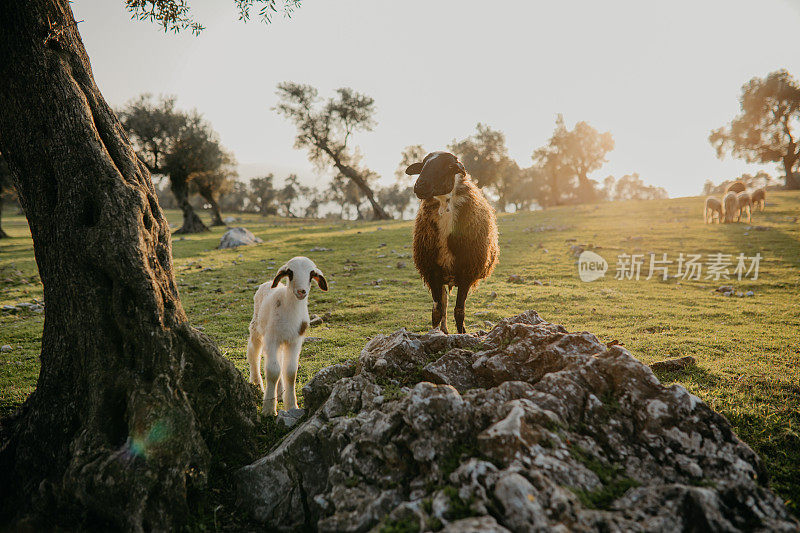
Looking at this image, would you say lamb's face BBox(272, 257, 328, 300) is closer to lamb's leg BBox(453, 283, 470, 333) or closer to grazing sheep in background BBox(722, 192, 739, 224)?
lamb's leg BBox(453, 283, 470, 333)

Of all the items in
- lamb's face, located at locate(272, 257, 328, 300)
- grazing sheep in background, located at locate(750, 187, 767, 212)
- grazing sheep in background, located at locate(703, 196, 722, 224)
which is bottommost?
lamb's face, located at locate(272, 257, 328, 300)

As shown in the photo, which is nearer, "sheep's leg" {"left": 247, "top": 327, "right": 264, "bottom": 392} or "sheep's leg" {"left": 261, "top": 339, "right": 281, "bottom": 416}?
"sheep's leg" {"left": 261, "top": 339, "right": 281, "bottom": 416}

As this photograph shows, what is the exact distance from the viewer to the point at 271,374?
203 inches

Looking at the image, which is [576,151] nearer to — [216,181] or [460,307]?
[216,181]

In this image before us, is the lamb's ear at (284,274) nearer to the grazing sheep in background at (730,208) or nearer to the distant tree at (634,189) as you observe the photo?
the grazing sheep in background at (730,208)

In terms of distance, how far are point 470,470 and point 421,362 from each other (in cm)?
178

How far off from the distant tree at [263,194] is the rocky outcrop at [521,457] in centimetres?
6944

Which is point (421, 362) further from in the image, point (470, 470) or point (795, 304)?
point (795, 304)

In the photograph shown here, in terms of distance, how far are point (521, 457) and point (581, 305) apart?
30.4 ft
